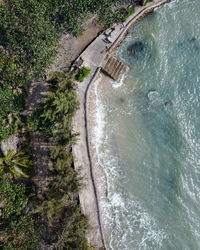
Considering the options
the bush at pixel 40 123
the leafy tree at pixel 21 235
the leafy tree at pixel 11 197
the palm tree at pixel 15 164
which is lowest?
the leafy tree at pixel 21 235

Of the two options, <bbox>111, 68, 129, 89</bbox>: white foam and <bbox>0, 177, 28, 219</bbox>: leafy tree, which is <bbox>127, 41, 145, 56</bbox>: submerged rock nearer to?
<bbox>111, 68, 129, 89</bbox>: white foam

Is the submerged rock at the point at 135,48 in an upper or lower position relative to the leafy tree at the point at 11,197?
upper

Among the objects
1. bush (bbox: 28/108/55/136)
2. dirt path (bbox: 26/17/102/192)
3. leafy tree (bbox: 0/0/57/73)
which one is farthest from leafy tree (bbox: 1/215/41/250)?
leafy tree (bbox: 0/0/57/73)

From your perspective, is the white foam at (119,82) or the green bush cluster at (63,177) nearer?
the green bush cluster at (63,177)

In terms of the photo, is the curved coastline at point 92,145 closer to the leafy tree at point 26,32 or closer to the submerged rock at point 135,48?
the submerged rock at point 135,48

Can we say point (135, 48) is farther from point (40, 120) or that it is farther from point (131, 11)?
point (40, 120)

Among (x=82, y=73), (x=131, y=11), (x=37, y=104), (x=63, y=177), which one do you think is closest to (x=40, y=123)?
(x=37, y=104)

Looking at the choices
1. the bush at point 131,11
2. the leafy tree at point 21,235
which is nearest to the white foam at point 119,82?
the bush at point 131,11
